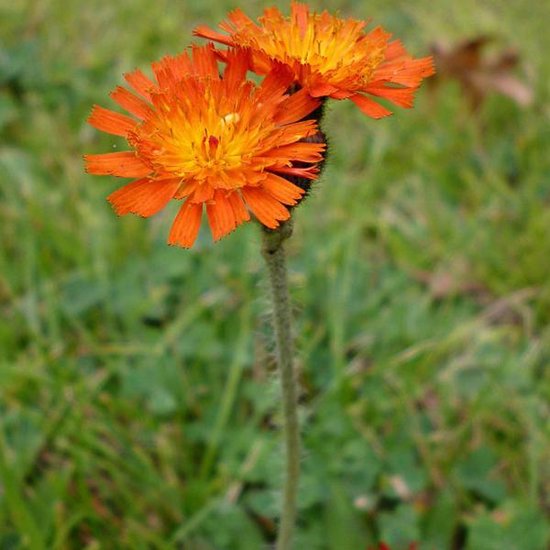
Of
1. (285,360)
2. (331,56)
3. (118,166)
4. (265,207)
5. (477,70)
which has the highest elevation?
(477,70)

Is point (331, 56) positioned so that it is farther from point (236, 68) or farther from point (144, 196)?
point (144, 196)

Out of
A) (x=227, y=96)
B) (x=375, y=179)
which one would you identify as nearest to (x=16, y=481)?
(x=227, y=96)

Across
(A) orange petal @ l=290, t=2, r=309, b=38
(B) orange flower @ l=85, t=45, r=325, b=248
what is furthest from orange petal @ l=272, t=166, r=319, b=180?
(A) orange petal @ l=290, t=2, r=309, b=38

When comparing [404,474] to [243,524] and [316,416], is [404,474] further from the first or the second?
[243,524]

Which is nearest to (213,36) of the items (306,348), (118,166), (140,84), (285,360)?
(140,84)

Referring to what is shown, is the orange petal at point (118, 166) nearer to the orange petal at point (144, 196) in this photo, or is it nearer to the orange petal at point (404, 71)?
the orange petal at point (144, 196)

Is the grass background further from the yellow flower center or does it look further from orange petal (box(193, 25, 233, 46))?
orange petal (box(193, 25, 233, 46))

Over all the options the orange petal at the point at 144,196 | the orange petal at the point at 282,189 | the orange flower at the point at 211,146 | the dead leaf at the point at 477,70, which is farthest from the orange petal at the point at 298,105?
the dead leaf at the point at 477,70
